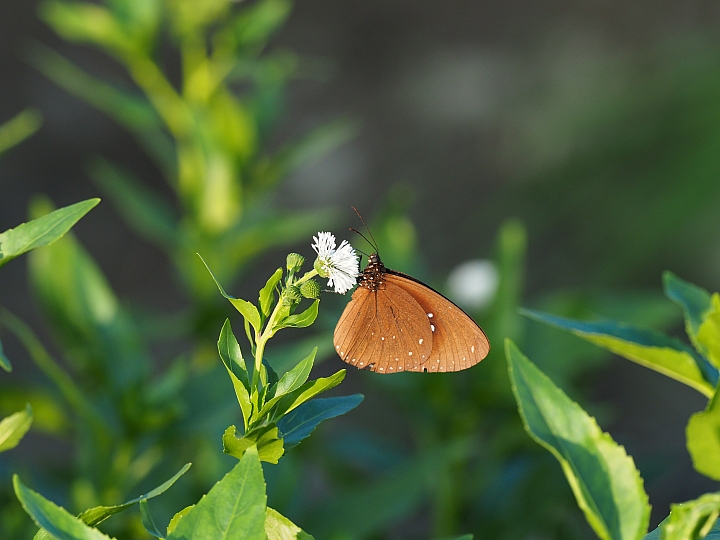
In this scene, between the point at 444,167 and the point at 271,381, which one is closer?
the point at 271,381

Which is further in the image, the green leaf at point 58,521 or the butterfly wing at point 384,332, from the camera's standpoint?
the butterfly wing at point 384,332

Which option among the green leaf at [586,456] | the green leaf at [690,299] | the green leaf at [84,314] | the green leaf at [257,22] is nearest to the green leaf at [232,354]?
the green leaf at [586,456]

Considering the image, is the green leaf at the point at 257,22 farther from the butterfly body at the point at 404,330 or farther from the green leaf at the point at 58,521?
the green leaf at the point at 58,521

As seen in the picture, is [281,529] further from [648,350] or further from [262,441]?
[648,350]

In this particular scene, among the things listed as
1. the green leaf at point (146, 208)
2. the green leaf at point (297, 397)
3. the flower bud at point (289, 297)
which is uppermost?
the flower bud at point (289, 297)

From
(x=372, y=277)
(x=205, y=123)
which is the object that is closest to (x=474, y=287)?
(x=205, y=123)

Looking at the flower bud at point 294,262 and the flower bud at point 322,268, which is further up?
the flower bud at point 294,262

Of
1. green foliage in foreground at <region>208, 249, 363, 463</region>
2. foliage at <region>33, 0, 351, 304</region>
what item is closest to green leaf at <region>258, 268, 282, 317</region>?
green foliage in foreground at <region>208, 249, 363, 463</region>
